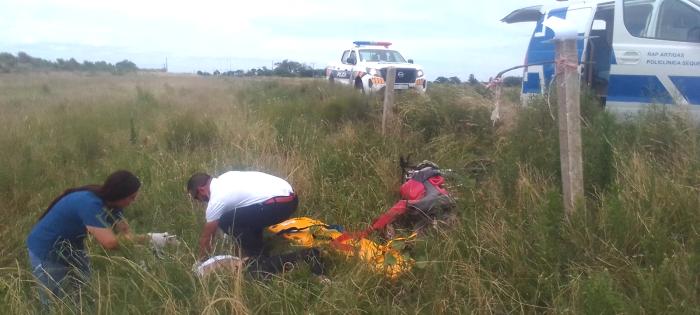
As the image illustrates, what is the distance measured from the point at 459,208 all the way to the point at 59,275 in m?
2.94

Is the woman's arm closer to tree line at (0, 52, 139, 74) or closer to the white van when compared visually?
the white van

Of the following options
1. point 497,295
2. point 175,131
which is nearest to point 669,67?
point 497,295

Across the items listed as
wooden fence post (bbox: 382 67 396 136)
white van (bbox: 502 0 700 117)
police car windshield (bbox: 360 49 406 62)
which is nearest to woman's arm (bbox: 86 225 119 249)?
white van (bbox: 502 0 700 117)

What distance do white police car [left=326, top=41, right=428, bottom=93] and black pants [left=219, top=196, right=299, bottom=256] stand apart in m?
9.57

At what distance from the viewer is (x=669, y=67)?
613 centimetres

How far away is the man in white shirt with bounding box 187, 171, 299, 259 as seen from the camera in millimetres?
4504

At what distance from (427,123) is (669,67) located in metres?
2.93

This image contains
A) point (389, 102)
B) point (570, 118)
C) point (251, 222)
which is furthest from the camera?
point (389, 102)

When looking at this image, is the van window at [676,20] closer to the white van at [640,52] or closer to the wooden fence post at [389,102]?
the white van at [640,52]

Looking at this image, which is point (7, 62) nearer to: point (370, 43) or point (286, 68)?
point (286, 68)

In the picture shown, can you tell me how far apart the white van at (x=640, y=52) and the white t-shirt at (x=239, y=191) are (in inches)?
112

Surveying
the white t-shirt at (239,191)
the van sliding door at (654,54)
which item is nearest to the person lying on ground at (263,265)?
the white t-shirt at (239,191)

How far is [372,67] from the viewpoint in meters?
15.0

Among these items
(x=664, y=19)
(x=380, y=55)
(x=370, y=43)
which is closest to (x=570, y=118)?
(x=664, y=19)
